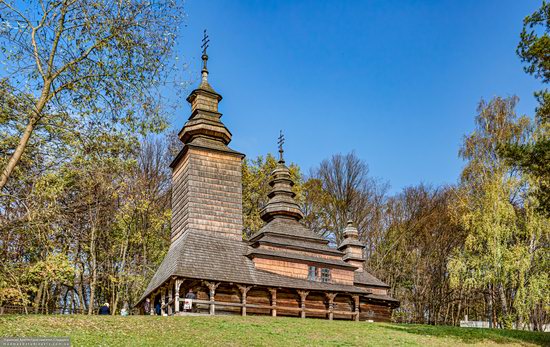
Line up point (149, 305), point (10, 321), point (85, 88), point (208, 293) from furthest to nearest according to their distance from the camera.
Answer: point (149, 305) < point (208, 293) < point (10, 321) < point (85, 88)

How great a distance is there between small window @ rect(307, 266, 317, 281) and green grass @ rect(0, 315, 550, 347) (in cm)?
651

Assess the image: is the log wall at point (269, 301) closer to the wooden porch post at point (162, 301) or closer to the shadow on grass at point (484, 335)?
the wooden porch post at point (162, 301)

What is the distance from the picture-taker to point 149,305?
28859mm

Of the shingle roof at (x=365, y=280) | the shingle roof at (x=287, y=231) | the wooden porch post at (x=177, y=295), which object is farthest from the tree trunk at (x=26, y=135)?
the shingle roof at (x=365, y=280)

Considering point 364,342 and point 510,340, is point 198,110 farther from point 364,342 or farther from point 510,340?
point 510,340

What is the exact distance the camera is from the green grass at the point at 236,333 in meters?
14.7

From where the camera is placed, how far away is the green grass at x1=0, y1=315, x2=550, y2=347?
48.4 ft

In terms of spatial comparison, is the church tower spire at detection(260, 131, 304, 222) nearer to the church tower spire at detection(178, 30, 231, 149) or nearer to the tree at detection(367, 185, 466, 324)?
the church tower spire at detection(178, 30, 231, 149)

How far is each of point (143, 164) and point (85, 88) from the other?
88.6 feet

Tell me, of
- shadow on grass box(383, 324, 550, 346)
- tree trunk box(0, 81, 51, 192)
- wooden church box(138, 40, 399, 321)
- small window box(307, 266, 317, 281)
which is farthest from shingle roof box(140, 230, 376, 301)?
tree trunk box(0, 81, 51, 192)

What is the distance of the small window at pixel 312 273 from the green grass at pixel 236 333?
6511mm

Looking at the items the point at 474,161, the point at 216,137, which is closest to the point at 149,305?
the point at 216,137

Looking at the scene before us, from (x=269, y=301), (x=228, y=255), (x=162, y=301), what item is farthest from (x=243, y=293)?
(x=162, y=301)

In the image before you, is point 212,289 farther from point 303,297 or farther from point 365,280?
point 365,280
